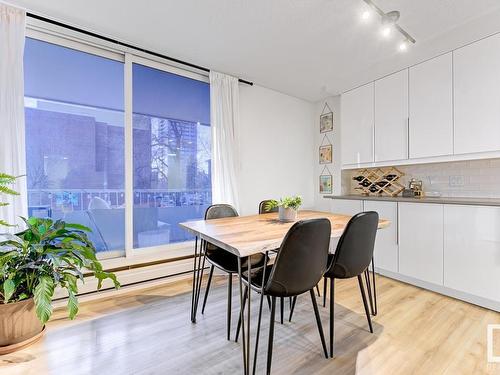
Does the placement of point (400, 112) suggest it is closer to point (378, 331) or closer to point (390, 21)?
point (390, 21)

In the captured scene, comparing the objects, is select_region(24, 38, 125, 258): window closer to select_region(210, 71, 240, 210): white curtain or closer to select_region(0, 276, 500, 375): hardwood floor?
select_region(0, 276, 500, 375): hardwood floor

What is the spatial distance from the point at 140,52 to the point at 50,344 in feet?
8.77

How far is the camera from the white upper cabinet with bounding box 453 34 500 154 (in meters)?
2.31

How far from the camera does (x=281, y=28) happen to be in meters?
2.22

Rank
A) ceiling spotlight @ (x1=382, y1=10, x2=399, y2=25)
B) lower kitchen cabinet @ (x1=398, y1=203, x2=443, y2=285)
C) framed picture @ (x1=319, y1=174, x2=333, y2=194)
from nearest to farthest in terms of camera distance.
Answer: ceiling spotlight @ (x1=382, y1=10, x2=399, y2=25)
lower kitchen cabinet @ (x1=398, y1=203, x2=443, y2=285)
framed picture @ (x1=319, y1=174, x2=333, y2=194)

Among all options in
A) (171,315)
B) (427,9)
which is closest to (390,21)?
(427,9)

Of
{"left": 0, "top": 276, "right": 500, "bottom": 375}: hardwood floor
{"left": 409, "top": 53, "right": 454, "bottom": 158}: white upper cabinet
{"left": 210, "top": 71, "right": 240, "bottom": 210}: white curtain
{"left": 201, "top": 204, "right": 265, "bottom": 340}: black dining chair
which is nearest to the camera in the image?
{"left": 0, "top": 276, "right": 500, "bottom": 375}: hardwood floor

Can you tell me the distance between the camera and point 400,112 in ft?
9.84

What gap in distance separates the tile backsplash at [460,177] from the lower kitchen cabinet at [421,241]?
63 cm

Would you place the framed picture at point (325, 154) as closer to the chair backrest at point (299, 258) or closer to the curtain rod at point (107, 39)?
the curtain rod at point (107, 39)

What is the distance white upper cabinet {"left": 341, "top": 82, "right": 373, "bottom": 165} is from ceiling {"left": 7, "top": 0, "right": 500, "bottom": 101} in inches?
16.3

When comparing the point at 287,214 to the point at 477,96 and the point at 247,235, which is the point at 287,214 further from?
the point at 477,96

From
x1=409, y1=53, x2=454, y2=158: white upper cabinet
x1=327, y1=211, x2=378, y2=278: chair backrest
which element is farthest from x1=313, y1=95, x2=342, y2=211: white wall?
x1=327, y1=211, x2=378, y2=278: chair backrest

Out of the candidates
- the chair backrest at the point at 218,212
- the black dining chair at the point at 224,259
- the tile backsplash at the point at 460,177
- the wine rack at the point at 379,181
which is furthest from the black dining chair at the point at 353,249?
the wine rack at the point at 379,181
